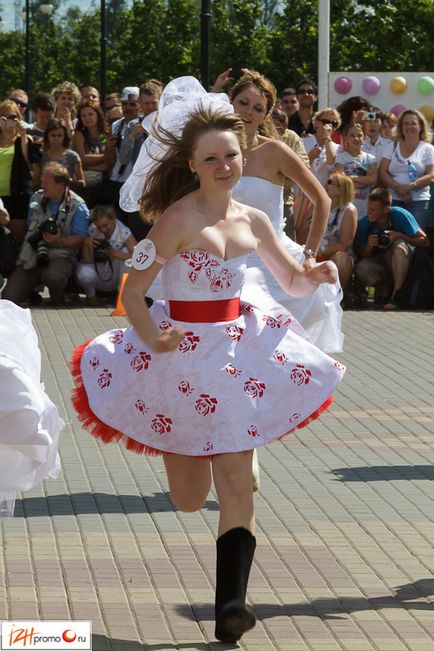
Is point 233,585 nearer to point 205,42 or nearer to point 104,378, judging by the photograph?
point 104,378

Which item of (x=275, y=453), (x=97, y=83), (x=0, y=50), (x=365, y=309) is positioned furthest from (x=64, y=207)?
(x=0, y=50)

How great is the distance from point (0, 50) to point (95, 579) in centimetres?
7076

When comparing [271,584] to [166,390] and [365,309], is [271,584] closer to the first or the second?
[166,390]

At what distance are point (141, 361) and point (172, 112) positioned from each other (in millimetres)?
1017

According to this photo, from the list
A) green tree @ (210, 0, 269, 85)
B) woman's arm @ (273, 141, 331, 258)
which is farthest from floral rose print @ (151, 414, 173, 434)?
green tree @ (210, 0, 269, 85)

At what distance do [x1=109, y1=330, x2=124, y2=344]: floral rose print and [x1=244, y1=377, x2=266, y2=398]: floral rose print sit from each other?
539mm

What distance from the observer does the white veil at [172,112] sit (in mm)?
5613

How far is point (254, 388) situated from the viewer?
523cm

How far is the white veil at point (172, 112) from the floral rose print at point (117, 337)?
686mm

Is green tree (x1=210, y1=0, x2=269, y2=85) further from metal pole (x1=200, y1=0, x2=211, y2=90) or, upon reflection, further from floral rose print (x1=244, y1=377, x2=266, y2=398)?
floral rose print (x1=244, y1=377, x2=266, y2=398)

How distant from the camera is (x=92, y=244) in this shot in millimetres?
15633

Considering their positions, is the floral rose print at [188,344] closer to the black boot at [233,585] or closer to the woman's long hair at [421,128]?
the black boot at [233,585]

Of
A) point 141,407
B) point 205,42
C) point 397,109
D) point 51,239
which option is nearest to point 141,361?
point 141,407

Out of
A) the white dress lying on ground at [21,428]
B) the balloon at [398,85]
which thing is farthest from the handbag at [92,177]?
the white dress lying on ground at [21,428]
